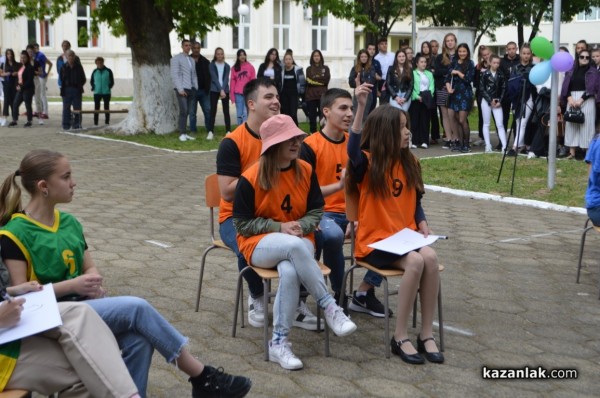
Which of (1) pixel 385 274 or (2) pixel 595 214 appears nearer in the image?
(1) pixel 385 274

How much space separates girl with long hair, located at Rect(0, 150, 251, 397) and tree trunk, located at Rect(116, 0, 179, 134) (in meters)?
14.7

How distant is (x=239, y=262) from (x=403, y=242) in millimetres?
1049

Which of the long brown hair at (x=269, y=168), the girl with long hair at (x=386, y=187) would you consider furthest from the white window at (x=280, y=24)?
the long brown hair at (x=269, y=168)

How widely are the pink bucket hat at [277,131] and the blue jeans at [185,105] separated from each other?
13.4 m

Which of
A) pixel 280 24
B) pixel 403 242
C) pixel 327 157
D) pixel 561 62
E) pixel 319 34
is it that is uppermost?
pixel 280 24

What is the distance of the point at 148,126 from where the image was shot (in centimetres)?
1925

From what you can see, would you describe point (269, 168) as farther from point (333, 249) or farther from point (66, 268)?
point (66, 268)

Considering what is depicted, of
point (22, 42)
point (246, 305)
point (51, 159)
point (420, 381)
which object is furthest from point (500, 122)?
point (22, 42)

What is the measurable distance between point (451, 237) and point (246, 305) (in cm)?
326

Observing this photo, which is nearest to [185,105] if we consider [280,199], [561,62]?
[561,62]

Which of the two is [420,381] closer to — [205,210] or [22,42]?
[205,210]

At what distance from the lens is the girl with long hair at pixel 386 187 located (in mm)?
5441

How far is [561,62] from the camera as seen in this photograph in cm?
1118

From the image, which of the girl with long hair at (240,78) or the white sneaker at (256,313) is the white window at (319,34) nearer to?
the girl with long hair at (240,78)
